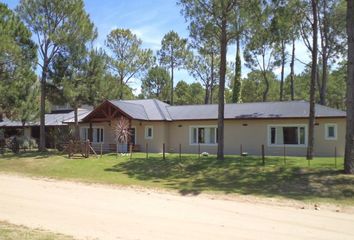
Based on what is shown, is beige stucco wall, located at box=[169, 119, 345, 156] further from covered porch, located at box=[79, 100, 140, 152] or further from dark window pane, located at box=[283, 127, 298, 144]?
covered porch, located at box=[79, 100, 140, 152]

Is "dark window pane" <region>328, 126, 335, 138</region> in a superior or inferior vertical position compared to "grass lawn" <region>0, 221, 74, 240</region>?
superior

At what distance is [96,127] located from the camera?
41.5 metres

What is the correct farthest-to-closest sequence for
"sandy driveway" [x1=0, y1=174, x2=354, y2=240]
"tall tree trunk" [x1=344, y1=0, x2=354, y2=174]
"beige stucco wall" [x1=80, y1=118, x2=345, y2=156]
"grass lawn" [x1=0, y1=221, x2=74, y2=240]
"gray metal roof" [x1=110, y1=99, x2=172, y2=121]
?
"gray metal roof" [x1=110, y1=99, x2=172, y2=121], "beige stucco wall" [x1=80, y1=118, x2=345, y2=156], "tall tree trunk" [x1=344, y1=0, x2=354, y2=174], "sandy driveway" [x1=0, y1=174, x2=354, y2=240], "grass lawn" [x1=0, y1=221, x2=74, y2=240]

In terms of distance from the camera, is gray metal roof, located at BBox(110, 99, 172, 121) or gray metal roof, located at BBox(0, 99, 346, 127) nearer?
gray metal roof, located at BBox(0, 99, 346, 127)

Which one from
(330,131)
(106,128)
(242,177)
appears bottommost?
(242,177)

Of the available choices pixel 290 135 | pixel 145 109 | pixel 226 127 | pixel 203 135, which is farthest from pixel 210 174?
pixel 145 109

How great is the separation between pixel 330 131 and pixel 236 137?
664 centimetres

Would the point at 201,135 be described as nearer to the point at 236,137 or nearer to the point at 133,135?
the point at 236,137

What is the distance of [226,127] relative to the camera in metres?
36.2

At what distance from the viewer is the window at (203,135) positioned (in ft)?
122

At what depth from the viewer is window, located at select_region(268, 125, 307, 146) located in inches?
1320

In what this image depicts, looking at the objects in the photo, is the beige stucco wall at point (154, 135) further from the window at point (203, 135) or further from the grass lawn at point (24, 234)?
the grass lawn at point (24, 234)

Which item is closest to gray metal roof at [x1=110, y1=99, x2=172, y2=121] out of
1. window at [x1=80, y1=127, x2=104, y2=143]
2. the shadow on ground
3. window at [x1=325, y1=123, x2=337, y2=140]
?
window at [x1=80, y1=127, x2=104, y2=143]

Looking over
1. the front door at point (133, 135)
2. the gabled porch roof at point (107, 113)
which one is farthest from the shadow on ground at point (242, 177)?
the front door at point (133, 135)
